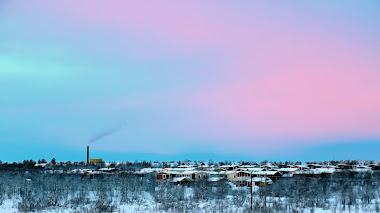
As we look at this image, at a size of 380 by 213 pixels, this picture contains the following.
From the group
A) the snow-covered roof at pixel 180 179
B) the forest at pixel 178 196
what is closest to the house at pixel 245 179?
the forest at pixel 178 196

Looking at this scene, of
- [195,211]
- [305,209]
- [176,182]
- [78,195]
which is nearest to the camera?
→ [195,211]

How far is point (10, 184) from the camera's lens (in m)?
42.8

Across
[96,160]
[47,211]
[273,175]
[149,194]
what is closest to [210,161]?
[96,160]

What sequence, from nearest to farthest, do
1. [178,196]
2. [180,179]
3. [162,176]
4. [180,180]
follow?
[178,196], [180,180], [180,179], [162,176]

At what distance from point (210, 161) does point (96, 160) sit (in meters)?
28.3

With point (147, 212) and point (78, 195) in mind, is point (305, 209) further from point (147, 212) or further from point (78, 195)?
point (78, 195)

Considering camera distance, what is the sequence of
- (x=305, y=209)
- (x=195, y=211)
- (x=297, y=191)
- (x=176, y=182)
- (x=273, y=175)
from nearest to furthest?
Answer: 1. (x=195, y=211)
2. (x=305, y=209)
3. (x=297, y=191)
4. (x=176, y=182)
5. (x=273, y=175)

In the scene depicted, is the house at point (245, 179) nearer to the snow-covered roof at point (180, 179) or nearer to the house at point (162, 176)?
the snow-covered roof at point (180, 179)

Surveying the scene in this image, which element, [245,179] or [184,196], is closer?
[184,196]

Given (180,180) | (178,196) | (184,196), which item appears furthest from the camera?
(180,180)

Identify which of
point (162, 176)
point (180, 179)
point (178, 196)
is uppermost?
point (180, 179)

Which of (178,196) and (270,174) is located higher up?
(270,174)

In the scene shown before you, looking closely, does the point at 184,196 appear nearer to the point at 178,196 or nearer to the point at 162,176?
the point at 178,196

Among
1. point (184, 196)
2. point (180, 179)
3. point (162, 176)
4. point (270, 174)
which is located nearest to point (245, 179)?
point (270, 174)
